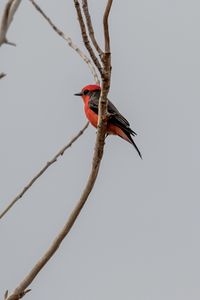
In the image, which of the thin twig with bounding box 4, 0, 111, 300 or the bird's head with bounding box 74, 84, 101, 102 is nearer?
the thin twig with bounding box 4, 0, 111, 300

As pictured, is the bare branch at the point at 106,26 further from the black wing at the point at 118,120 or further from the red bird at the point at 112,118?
the black wing at the point at 118,120

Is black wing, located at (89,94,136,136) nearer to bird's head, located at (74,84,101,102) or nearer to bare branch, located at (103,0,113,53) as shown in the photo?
A: bird's head, located at (74,84,101,102)

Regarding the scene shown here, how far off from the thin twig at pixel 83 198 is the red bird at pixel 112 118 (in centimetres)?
360

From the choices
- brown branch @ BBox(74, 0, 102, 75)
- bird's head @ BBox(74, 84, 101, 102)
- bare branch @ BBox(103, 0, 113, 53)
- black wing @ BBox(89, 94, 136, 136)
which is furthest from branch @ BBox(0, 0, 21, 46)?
bird's head @ BBox(74, 84, 101, 102)

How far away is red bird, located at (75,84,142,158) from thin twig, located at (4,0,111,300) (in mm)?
3600

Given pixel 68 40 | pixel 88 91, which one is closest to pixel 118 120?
pixel 88 91

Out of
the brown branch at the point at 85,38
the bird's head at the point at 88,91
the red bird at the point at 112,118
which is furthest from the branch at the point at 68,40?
the bird's head at the point at 88,91

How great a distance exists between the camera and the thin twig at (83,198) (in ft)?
10.7

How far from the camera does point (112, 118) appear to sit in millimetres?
7801

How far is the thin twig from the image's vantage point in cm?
326

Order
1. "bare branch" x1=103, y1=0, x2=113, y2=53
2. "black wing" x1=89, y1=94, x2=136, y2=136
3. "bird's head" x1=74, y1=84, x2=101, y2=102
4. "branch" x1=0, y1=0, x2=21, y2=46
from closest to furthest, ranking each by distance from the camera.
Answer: "branch" x1=0, y1=0, x2=21, y2=46
"bare branch" x1=103, y1=0, x2=113, y2=53
"black wing" x1=89, y1=94, x2=136, y2=136
"bird's head" x1=74, y1=84, x2=101, y2=102

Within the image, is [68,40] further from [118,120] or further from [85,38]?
[118,120]

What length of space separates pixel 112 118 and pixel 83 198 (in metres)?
4.32

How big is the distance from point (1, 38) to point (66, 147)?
4.01 ft
